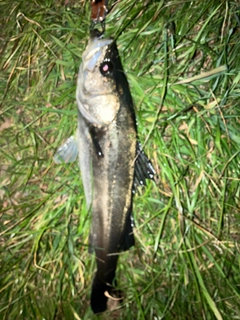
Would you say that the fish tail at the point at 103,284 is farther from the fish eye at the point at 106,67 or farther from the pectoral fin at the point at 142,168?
the fish eye at the point at 106,67

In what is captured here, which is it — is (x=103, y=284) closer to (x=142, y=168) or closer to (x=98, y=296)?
(x=98, y=296)

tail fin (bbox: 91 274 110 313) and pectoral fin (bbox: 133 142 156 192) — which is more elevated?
pectoral fin (bbox: 133 142 156 192)

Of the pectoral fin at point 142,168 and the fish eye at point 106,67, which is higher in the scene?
the fish eye at point 106,67

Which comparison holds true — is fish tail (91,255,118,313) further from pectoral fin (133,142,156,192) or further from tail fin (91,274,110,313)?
pectoral fin (133,142,156,192)

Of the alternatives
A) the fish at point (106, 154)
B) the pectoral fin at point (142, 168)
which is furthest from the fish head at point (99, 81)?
the pectoral fin at point (142, 168)

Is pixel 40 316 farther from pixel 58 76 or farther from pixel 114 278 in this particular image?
pixel 58 76

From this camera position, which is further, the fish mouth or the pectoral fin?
the pectoral fin

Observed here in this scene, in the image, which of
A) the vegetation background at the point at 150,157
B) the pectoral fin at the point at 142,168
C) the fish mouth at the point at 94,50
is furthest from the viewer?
the vegetation background at the point at 150,157

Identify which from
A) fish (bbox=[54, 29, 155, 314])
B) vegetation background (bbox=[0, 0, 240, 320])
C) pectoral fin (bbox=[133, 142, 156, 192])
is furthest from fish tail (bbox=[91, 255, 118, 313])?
pectoral fin (bbox=[133, 142, 156, 192])

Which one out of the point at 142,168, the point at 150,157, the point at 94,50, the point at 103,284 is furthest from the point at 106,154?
the point at 103,284
